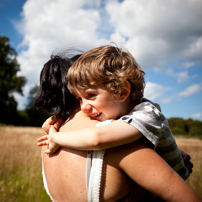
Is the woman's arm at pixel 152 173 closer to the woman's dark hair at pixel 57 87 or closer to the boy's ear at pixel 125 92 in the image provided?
the boy's ear at pixel 125 92

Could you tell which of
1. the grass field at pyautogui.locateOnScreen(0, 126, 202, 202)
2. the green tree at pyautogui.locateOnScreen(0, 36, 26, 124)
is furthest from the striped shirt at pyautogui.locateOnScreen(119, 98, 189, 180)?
the green tree at pyautogui.locateOnScreen(0, 36, 26, 124)

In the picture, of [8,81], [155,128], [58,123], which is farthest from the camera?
[8,81]

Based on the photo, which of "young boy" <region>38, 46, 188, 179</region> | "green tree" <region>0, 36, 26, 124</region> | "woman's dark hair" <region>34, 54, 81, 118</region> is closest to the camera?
"young boy" <region>38, 46, 188, 179</region>

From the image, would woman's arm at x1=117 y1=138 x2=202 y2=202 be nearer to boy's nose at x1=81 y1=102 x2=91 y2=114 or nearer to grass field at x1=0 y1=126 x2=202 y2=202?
boy's nose at x1=81 y1=102 x2=91 y2=114

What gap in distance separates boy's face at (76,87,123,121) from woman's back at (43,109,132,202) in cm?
8

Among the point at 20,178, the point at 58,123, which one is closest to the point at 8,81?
the point at 20,178

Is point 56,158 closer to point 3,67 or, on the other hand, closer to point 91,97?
point 91,97

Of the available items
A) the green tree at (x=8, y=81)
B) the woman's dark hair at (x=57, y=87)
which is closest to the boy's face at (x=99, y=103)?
the woman's dark hair at (x=57, y=87)

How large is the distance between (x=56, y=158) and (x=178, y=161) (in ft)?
2.89

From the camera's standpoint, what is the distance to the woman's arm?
112 cm

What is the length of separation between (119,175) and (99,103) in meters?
0.52

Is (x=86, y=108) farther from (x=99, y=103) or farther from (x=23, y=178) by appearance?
(x=23, y=178)

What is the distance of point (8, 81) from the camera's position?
110 feet

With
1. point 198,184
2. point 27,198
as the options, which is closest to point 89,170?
point 27,198
